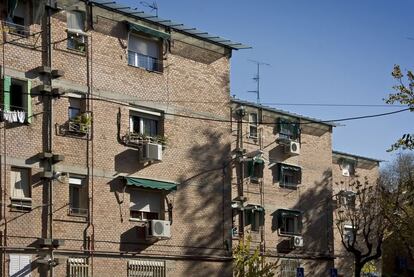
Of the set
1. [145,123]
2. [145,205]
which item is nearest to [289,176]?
[145,123]

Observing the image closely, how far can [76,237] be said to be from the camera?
31672 millimetres

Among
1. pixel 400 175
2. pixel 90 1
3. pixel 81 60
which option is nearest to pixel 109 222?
pixel 81 60

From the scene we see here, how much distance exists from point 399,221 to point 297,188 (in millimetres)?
7047

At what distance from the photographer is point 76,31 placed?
32594 mm

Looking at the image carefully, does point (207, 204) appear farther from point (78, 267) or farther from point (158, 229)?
point (78, 267)

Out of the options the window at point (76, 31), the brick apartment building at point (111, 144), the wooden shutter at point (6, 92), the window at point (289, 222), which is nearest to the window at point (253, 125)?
the window at point (289, 222)

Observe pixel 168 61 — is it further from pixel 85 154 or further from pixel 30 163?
pixel 30 163

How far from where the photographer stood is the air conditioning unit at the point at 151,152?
34.2m

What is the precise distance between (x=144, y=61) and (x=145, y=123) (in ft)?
8.57

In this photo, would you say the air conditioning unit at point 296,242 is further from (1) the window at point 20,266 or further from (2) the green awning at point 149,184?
(1) the window at point 20,266

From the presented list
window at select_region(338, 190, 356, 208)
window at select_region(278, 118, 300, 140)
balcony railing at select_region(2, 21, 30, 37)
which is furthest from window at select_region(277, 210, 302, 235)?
balcony railing at select_region(2, 21, 30, 37)

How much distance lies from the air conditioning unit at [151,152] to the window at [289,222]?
15594mm

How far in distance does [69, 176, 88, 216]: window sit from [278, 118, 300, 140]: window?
1930 cm

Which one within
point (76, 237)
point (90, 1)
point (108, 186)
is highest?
point (90, 1)
